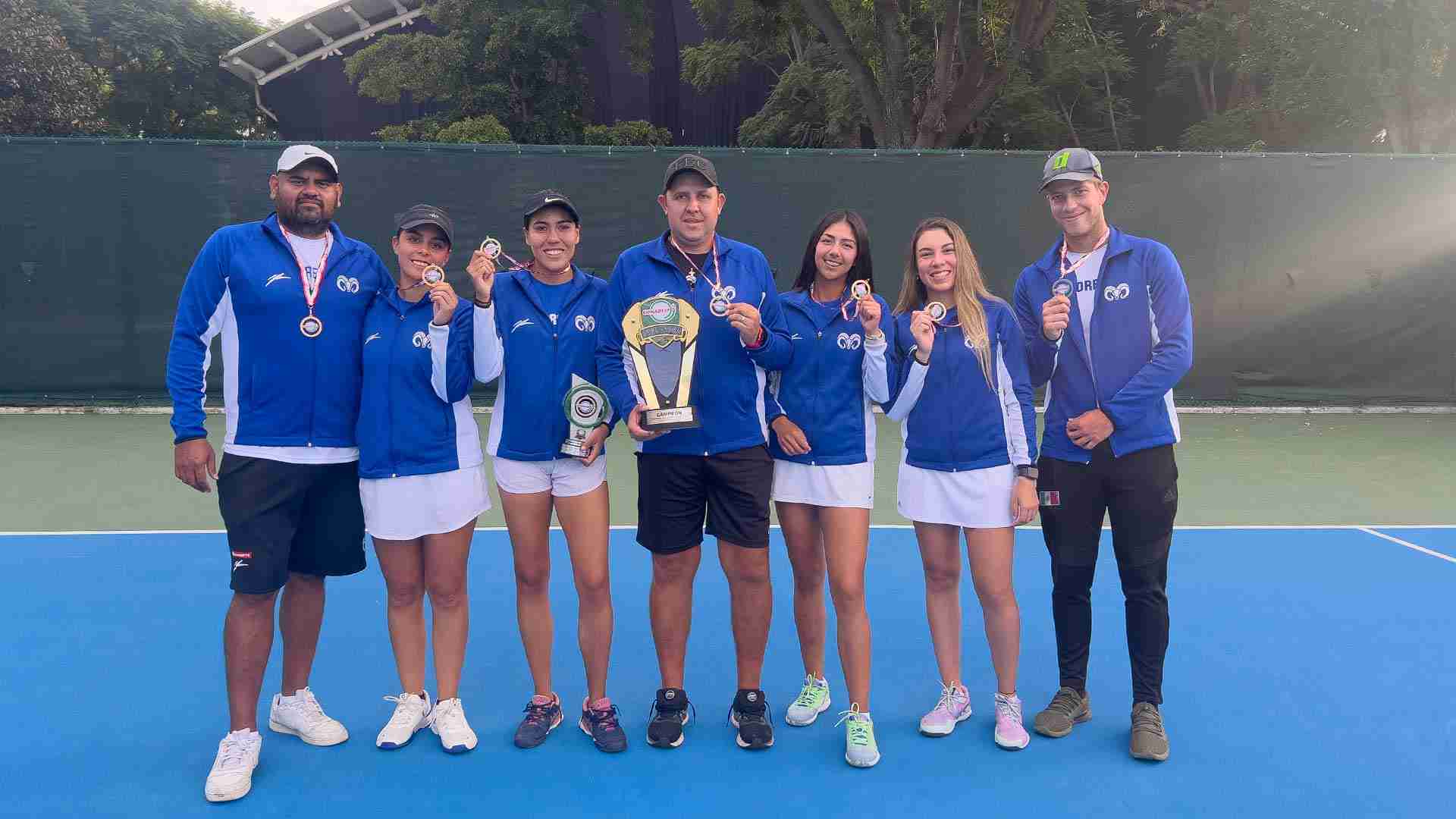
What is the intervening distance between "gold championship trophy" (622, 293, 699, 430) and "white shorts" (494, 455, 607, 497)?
0.34 meters

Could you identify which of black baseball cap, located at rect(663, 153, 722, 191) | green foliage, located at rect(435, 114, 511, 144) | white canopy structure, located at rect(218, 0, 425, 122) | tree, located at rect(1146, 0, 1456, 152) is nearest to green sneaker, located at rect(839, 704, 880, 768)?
black baseball cap, located at rect(663, 153, 722, 191)

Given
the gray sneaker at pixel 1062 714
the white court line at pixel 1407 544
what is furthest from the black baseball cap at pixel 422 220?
the white court line at pixel 1407 544

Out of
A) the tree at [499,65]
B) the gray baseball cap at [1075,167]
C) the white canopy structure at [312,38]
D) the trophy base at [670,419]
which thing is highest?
the white canopy structure at [312,38]

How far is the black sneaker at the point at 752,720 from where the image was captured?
3307 mm

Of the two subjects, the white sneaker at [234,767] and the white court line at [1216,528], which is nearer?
the white sneaker at [234,767]

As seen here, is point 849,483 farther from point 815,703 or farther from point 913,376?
point 815,703

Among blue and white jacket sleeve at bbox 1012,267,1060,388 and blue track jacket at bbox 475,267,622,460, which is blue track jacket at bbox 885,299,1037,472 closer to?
blue and white jacket sleeve at bbox 1012,267,1060,388

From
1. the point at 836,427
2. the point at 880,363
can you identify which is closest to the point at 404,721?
the point at 836,427

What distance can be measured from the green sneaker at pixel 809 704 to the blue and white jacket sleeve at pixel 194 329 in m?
1.99

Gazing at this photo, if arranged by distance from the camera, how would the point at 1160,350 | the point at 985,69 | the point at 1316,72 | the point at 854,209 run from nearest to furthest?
the point at 1160,350 → the point at 854,209 → the point at 985,69 → the point at 1316,72

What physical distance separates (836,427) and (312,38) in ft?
96.1

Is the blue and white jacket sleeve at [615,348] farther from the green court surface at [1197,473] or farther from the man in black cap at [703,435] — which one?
the green court surface at [1197,473]

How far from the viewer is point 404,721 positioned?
11.0ft

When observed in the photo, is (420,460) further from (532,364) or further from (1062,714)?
(1062,714)
